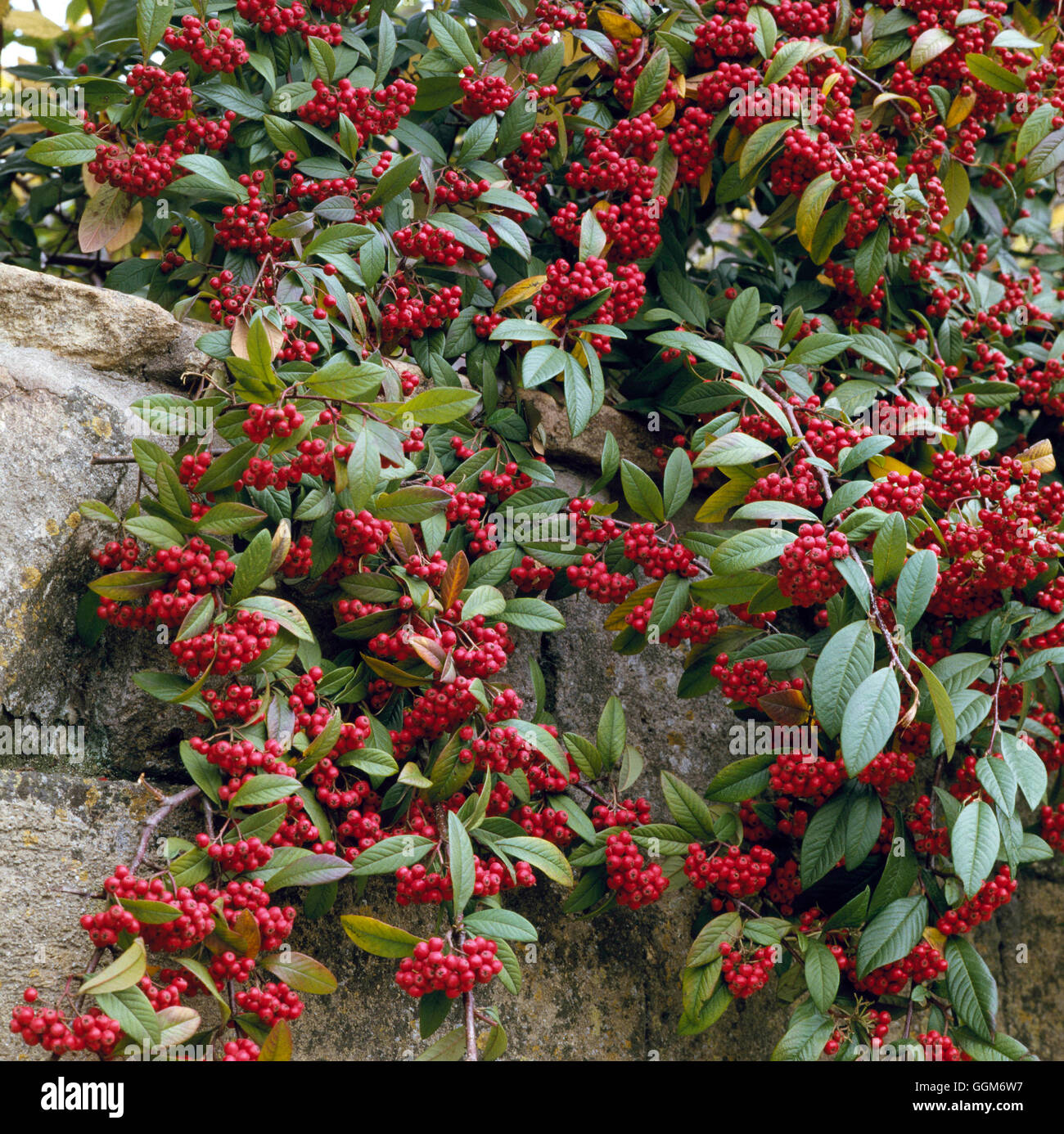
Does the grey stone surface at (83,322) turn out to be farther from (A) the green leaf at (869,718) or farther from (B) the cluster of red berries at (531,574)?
(A) the green leaf at (869,718)

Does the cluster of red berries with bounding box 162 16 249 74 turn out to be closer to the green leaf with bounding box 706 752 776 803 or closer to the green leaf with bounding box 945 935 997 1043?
the green leaf with bounding box 706 752 776 803

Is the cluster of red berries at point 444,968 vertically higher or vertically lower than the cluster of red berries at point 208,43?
lower

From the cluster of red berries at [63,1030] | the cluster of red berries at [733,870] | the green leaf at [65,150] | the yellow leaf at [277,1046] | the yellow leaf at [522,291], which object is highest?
the green leaf at [65,150]

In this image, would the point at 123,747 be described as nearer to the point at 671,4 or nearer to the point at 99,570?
the point at 99,570

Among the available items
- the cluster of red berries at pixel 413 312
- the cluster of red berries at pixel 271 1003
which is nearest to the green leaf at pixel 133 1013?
the cluster of red berries at pixel 271 1003

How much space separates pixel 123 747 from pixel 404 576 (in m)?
0.60

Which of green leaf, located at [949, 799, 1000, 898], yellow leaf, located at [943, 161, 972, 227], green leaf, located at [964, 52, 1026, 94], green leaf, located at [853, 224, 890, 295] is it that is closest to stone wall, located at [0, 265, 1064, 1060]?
green leaf, located at [949, 799, 1000, 898]

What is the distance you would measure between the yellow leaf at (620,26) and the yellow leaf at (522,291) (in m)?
0.63

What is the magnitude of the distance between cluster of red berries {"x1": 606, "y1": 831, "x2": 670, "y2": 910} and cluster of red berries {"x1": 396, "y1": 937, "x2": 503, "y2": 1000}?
1.12ft

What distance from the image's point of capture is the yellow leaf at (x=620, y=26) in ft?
7.04

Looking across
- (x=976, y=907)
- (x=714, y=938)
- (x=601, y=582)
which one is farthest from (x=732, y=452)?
(x=976, y=907)

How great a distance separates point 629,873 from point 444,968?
1.42 ft

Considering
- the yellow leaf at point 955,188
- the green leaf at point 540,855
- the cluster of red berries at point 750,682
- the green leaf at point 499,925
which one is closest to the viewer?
the green leaf at point 499,925

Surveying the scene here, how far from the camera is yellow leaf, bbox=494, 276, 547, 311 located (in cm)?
198
